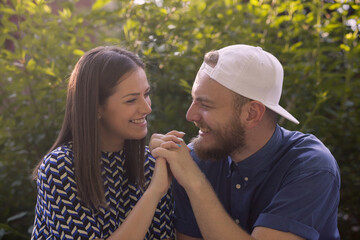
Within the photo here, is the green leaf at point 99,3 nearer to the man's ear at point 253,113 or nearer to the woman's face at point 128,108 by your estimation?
the woman's face at point 128,108

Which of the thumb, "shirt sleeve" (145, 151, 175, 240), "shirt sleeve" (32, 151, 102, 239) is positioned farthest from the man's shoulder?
"shirt sleeve" (32, 151, 102, 239)

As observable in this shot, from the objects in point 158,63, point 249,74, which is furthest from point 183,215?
point 158,63

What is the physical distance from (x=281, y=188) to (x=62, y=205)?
3.44 feet

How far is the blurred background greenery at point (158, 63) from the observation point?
2729 millimetres

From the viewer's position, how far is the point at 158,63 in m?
2.96

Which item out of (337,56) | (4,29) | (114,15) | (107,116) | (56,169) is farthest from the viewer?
(337,56)

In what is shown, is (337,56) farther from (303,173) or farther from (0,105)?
(0,105)

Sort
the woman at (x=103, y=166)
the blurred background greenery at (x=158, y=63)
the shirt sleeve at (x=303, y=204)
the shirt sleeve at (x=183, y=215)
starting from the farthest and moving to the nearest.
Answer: the blurred background greenery at (x=158, y=63) → the shirt sleeve at (x=183, y=215) → the woman at (x=103, y=166) → the shirt sleeve at (x=303, y=204)

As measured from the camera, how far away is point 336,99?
3.04m

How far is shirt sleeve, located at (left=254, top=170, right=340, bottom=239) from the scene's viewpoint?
1.84 m

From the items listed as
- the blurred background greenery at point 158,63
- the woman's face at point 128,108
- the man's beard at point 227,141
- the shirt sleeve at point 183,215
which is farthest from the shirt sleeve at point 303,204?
the blurred background greenery at point 158,63

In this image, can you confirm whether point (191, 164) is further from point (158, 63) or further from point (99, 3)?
point (99, 3)

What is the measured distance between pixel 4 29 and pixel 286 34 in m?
2.01

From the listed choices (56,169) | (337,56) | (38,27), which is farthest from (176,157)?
(337,56)
